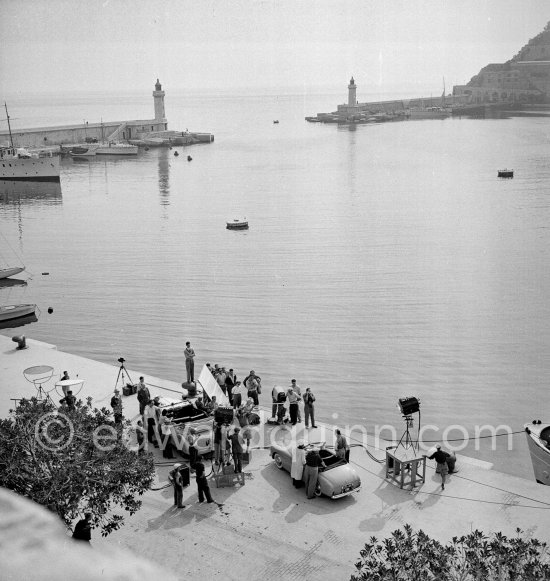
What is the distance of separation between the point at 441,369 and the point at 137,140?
11069 cm

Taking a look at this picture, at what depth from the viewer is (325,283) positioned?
34.7 metres

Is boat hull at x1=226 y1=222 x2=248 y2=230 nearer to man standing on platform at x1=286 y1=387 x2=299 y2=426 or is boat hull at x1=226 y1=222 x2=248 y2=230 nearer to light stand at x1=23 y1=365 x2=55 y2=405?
light stand at x1=23 y1=365 x2=55 y2=405

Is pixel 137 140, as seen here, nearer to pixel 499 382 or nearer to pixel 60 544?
pixel 499 382

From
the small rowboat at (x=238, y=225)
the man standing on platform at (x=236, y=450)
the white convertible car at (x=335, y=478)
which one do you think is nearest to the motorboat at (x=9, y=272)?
the small rowboat at (x=238, y=225)

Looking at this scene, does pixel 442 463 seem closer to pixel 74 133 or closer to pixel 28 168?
pixel 28 168

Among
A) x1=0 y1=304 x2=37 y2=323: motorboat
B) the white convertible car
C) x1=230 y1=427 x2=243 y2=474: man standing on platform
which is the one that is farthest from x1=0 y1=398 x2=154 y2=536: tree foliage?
x1=0 y1=304 x2=37 y2=323: motorboat

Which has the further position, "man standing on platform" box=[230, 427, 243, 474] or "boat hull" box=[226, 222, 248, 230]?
"boat hull" box=[226, 222, 248, 230]

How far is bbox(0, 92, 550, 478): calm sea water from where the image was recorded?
22.3 m

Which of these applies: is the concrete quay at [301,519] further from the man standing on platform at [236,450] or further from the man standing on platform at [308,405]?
the man standing on platform at [308,405]


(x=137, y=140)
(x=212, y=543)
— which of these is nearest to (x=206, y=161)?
(x=137, y=140)

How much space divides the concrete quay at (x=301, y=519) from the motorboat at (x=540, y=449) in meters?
1.20

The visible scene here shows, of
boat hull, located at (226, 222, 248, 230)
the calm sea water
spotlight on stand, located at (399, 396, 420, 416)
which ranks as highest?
spotlight on stand, located at (399, 396, 420, 416)

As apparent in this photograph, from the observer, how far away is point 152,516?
1130cm

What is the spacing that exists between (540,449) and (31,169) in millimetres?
75148
